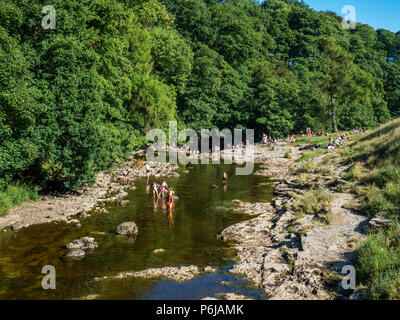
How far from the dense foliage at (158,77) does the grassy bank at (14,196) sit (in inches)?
30.8

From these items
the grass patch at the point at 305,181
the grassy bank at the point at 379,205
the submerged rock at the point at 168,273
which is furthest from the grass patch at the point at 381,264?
the grass patch at the point at 305,181

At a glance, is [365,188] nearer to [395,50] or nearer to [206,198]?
[206,198]

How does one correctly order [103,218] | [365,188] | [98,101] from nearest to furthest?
[365,188] < [103,218] < [98,101]

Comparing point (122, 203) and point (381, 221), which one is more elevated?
point (381, 221)

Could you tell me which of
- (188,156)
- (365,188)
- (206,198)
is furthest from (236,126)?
(365,188)

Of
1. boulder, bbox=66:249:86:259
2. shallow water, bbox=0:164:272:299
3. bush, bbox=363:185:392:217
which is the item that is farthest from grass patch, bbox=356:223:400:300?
boulder, bbox=66:249:86:259

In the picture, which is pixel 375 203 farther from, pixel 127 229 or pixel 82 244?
pixel 82 244

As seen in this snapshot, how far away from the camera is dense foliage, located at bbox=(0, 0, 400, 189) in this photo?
23.2 m

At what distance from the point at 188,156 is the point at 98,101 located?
1376 inches

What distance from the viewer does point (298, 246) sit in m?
17.0

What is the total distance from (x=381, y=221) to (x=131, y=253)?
1269 centimetres

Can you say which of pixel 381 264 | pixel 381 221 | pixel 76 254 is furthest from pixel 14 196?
pixel 381 221

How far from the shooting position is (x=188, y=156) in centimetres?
6166

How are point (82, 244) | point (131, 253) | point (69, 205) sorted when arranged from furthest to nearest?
point (69, 205) < point (82, 244) < point (131, 253)
